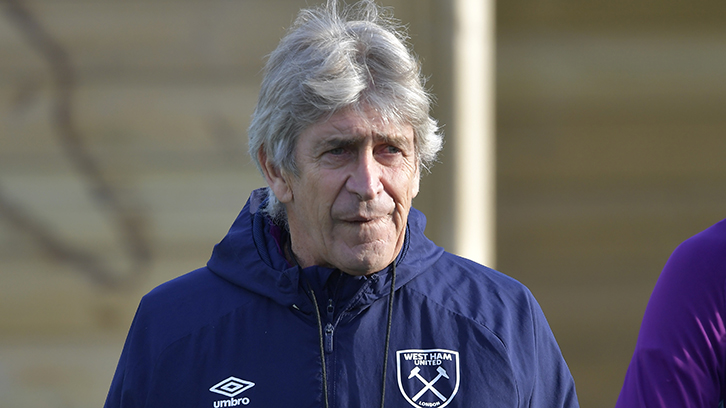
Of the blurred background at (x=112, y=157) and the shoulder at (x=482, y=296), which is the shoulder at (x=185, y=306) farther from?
the blurred background at (x=112, y=157)

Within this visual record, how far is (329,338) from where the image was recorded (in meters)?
1.60

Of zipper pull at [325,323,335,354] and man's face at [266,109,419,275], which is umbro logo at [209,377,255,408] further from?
man's face at [266,109,419,275]

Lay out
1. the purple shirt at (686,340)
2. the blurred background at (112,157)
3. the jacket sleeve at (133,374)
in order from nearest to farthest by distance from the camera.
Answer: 1. the purple shirt at (686,340)
2. the jacket sleeve at (133,374)
3. the blurred background at (112,157)

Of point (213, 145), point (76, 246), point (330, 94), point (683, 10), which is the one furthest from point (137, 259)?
point (683, 10)

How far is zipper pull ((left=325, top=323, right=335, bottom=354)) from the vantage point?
5.24ft

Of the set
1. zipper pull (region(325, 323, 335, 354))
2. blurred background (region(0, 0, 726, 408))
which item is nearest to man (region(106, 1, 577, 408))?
zipper pull (region(325, 323, 335, 354))

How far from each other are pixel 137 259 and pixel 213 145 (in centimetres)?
61

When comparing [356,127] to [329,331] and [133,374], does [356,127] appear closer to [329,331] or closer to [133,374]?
[329,331]

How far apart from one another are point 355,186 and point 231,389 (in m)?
0.51

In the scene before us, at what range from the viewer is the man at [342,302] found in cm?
160

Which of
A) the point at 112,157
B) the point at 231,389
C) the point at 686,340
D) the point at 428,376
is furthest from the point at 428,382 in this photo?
the point at 112,157

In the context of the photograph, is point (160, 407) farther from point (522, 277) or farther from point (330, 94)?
point (522, 277)

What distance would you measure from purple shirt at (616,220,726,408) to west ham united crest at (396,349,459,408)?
378mm

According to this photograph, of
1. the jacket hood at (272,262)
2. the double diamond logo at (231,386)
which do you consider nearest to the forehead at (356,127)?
the jacket hood at (272,262)
